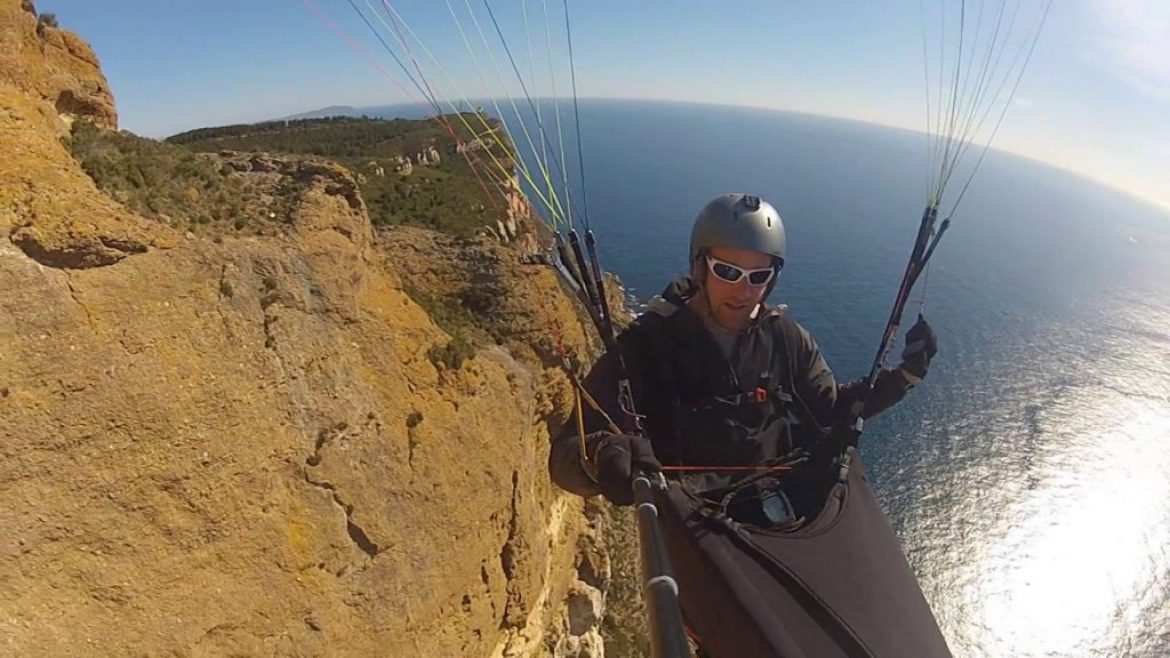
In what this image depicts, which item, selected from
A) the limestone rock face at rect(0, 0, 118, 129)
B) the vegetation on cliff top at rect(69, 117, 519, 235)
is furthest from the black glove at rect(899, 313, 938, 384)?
the limestone rock face at rect(0, 0, 118, 129)

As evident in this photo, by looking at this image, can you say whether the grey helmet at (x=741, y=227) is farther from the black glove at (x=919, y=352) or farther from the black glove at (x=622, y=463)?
the black glove at (x=622, y=463)

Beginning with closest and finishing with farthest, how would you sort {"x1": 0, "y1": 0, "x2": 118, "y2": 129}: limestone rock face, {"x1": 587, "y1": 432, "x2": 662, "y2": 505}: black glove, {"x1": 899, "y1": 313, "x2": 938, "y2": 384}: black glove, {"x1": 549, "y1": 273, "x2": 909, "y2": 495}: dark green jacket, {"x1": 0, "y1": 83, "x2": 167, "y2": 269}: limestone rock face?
{"x1": 587, "y1": 432, "x2": 662, "y2": 505}: black glove → {"x1": 549, "y1": 273, "x2": 909, "y2": 495}: dark green jacket → {"x1": 899, "y1": 313, "x2": 938, "y2": 384}: black glove → {"x1": 0, "y1": 83, "x2": 167, "y2": 269}: limestone rock face → {"x1": 0, "y1": 0, "x2": 118, "y2": 129}: limestone rock face

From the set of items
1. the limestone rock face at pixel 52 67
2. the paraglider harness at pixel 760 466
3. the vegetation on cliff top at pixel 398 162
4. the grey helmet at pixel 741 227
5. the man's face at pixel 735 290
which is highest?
the limestone rock face at pixel 52 67

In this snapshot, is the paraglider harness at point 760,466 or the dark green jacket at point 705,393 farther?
the dark green jacket at point 705,393

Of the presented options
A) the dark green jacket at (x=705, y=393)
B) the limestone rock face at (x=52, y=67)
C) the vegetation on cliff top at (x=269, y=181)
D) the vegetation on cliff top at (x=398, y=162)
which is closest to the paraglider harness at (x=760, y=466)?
the dark green jacket at (x=705, y=393)

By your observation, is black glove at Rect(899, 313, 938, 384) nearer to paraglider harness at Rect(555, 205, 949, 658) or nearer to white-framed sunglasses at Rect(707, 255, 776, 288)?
paraglider harness at Rect(555, 205, 949, 658)

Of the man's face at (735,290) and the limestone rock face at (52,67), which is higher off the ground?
the limestone rock face at (52,67)

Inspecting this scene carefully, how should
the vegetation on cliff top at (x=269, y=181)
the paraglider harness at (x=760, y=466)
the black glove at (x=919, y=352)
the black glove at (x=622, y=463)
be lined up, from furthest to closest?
the vegetation on cliff top at (x=269, y=181) < the black glove at (x=919, y=352) < the black glove at (x=622, y=463) < the paraglider harness at (x=760, y=466)

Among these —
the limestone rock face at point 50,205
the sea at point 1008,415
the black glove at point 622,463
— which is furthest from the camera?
the sea at point 1008,415

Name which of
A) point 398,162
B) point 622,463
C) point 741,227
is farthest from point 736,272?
point 398,162
